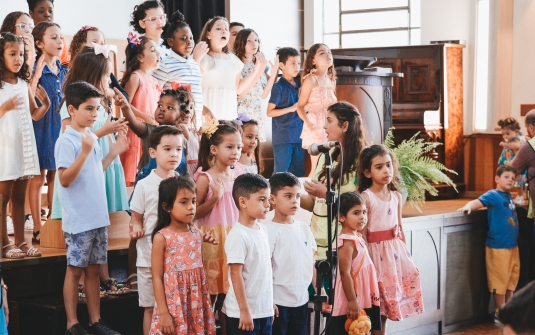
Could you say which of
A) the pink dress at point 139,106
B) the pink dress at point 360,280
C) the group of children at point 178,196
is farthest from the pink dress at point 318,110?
the pink dress at point 360,280

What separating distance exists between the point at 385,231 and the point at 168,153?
124cm

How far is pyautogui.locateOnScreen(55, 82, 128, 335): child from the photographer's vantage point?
3779 mm

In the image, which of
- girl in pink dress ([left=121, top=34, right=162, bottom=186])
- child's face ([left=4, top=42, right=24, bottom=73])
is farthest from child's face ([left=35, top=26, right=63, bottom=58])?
child's face ([left=4, top=42, right=24, bottom=73])

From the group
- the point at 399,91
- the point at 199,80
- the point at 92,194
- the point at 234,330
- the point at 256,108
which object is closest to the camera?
the point at 234,330

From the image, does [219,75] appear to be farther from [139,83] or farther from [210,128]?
[210,128]

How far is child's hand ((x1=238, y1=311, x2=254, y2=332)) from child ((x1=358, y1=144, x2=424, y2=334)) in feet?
3.44

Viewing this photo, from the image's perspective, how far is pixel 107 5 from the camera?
8852 millimetres

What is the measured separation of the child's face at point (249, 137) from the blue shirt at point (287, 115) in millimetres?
2344

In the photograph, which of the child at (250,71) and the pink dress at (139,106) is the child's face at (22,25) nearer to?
the pink dress at (139,106)

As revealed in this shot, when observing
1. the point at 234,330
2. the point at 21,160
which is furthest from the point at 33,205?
the point at 234,330

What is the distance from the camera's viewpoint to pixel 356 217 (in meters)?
3.95

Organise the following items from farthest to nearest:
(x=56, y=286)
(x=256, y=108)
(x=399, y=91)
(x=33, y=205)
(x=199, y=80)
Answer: (x=399, y=91) → (x=256, y=108) → (x=199, y=80) → (x=33, y=205) → (x=56, y=286)

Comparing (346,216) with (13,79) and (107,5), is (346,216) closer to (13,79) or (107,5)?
(13,79)

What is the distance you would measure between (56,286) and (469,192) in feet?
17.9
